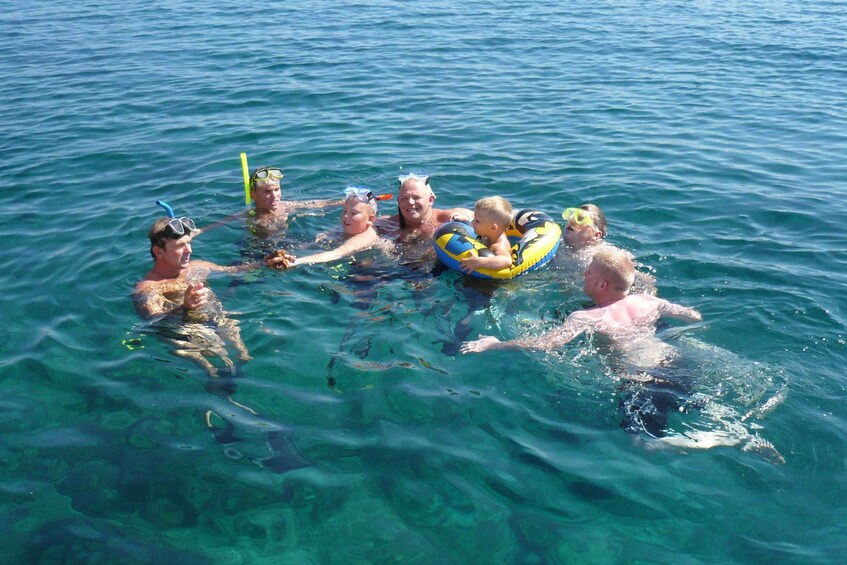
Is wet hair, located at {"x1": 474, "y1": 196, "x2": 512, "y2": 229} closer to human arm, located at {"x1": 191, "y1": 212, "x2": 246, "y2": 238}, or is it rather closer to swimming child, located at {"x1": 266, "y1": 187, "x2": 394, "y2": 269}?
swimming child, located at {"x1": 266, "y1": 187, "x2": 394, "y2": 269}

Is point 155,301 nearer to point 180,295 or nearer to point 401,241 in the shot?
point 180,295

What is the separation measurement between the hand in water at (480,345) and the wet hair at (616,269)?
3.53 feet

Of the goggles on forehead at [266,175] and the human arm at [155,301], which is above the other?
the goggles on forehead at [266,175]

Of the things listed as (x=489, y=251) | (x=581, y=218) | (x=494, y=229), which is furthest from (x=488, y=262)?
(x=581, y=218)

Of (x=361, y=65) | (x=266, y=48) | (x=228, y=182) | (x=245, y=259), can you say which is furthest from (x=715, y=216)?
(x=266, y=48)

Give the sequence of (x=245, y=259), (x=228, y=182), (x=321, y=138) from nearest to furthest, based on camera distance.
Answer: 1. (x=245, y=259)
2. (x=228, y=182)
3. (x=321, y=138)

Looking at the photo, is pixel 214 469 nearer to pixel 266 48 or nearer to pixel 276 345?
pixel 276 345

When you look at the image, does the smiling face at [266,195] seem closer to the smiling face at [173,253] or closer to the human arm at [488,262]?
the smiling face at [173,253]

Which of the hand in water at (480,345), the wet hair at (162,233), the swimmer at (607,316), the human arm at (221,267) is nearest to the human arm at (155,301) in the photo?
the wet hair at (162,233)

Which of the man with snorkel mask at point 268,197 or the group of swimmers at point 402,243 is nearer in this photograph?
the group of swimmers at point 402,243

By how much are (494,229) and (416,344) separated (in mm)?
1731

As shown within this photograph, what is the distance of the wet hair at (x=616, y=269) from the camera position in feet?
20.2

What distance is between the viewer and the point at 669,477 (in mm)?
4895

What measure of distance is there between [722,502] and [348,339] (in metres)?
3.24
